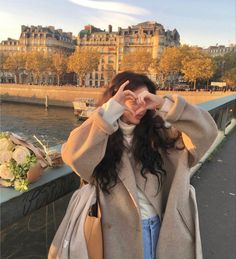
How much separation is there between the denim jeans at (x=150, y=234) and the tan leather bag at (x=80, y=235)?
0.26 m

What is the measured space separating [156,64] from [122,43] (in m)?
31.0

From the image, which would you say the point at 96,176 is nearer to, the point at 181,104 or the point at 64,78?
the point at 181,104

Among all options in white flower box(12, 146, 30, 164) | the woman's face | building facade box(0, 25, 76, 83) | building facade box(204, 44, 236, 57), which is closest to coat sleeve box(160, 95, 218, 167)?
the woman's face

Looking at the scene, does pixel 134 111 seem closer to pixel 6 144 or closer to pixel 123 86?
pixel 123 86

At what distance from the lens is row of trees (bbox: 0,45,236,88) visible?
56.7 m

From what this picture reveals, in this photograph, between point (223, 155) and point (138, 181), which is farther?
Result: point (223, 155)

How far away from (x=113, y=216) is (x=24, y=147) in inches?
23.2

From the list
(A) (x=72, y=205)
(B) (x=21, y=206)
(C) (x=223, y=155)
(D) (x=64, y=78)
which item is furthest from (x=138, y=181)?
(D) (x=64, y=78)

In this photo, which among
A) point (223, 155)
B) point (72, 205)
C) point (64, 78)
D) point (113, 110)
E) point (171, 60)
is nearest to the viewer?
point (113, 110)

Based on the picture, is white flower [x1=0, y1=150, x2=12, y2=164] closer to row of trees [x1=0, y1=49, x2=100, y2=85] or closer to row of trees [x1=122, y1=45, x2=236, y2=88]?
row of trees [x1=122, y1=45, x2=236, y2=88]

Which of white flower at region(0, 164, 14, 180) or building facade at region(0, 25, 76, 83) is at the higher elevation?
building facade at region(0, 25, 76, 83)

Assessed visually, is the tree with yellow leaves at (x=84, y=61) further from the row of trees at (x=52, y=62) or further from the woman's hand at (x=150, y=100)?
the woman's hand at (x=150, y=100)

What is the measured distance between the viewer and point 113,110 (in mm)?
1569

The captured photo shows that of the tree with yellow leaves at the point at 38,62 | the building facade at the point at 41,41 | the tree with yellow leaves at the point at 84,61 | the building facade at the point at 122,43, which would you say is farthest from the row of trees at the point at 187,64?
the building facade at the point at 41,41
